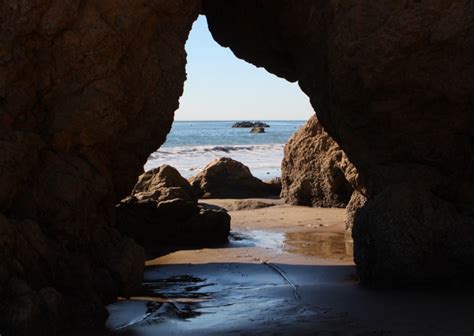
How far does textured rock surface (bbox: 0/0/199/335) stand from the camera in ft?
19.3

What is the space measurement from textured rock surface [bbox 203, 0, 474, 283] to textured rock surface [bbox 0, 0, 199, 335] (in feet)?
6.29

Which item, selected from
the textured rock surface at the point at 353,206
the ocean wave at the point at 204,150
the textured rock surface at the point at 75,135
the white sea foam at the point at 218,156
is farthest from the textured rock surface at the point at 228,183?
the ocean wave at the point at 204,150

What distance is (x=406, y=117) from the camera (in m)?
7.71

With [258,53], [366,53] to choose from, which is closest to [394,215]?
[366,53]

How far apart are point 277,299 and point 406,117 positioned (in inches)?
96.8

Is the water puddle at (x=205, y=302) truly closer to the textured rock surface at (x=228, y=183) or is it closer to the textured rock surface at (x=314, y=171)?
the textured rock surface at (x=314, y=171)

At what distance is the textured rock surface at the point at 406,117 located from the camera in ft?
23.6

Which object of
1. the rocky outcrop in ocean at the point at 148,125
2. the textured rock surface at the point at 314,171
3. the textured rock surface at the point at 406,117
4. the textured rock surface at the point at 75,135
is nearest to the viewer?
the textured rock surface at the point at 75,135

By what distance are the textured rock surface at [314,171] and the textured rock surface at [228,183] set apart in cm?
175

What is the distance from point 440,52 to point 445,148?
41.3 inches

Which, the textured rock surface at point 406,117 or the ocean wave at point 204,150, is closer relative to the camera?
the textured rock surface at point 406,117

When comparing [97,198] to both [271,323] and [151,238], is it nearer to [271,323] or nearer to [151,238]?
[271,323]

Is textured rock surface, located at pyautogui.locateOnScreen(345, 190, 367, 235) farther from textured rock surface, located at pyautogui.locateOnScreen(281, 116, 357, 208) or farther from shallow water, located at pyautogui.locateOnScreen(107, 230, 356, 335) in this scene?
textured rock surface, located at pyautogui.locateOnScreen(281, 116, 357, 208)

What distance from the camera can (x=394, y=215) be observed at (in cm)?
741
